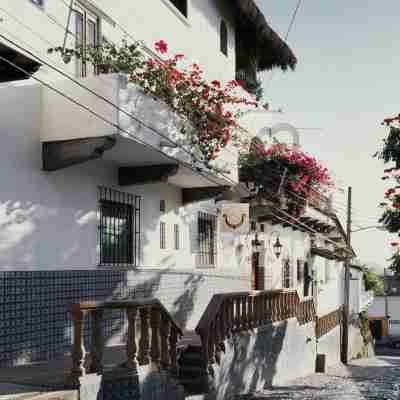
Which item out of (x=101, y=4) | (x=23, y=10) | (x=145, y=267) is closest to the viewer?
(x=23, y=10)

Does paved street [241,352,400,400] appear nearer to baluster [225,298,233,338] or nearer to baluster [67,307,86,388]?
baluster [225,298,233,338]

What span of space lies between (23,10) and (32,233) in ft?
10.1

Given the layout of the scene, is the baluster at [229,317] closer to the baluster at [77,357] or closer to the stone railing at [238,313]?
the stone railing at [238,313]

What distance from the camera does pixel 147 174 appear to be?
11938 millimetres

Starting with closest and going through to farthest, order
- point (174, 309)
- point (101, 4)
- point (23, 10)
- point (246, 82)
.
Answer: point (23, 10) → point (101, 4) → point (174, 309) → point (246, 82)

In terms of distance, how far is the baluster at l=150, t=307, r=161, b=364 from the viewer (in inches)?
342

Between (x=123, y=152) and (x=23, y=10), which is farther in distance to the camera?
(x=123, y=152)

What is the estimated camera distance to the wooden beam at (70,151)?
9.84 m

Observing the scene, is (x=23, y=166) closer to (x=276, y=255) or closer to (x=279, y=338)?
(x=279, y=338)

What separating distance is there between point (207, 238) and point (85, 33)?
6732mm

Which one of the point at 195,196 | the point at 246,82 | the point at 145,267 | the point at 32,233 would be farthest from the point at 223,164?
the point at 246,82

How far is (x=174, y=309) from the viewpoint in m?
13.9

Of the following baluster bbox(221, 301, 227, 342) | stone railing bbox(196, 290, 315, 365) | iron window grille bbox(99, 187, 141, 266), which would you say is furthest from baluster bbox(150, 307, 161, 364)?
iron window grille bbox(99, 187, 141, 266)

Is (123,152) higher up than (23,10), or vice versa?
(23,10)
